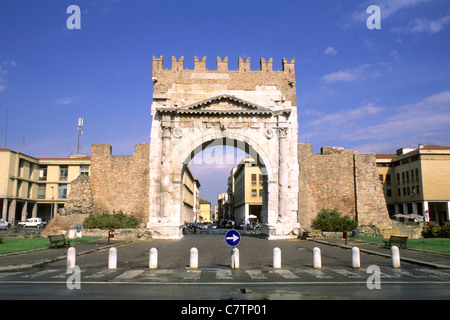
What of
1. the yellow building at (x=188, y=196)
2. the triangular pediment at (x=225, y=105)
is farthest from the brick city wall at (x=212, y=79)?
the yellow building at (x=188, y=196)

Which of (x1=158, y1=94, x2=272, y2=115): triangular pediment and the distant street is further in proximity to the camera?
(x1=158, y1=94, x2=272, y2=115): triangular pediment

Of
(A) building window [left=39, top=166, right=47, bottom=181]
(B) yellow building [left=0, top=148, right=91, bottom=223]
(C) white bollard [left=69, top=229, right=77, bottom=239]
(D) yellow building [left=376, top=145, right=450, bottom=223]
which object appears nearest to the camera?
(C) white bollard [left=69, top=229, right=77, bottom=239]

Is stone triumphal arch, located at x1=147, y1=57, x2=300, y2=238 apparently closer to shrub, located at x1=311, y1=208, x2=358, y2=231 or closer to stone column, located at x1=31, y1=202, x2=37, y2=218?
shrub, located at x1=311, y1=208, x2=358, y2=231

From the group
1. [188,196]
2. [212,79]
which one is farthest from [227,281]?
[188,196]

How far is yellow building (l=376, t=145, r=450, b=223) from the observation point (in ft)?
183

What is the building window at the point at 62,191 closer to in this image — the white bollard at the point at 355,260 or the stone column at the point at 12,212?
the stone column at the point at 12,212

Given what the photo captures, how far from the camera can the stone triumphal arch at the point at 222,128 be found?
2934 centimetres

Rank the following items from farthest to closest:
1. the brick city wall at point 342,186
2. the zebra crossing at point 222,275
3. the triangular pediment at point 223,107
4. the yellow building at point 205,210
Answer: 1. the yellow building at point 205,210
2. the brick city wall at point 342,186
3. the triangular pediment at point 223,107
4. the zebra crossing at point 222,275

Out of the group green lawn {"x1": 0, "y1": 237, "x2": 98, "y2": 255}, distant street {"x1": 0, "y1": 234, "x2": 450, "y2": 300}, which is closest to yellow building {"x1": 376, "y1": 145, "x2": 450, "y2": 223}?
distant street {"x1": 0, "y1": 234, "x2": 450, "y2": 300}

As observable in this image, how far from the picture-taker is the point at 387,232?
99.3 ft

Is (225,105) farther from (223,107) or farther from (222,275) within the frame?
(222,275)

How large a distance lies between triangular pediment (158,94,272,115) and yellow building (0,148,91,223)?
3601 centimetres

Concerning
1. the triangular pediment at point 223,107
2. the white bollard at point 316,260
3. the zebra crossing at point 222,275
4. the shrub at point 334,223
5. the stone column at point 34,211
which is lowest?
the zebra crossing at point 222,275

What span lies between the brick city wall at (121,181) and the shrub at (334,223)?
44.3ft
